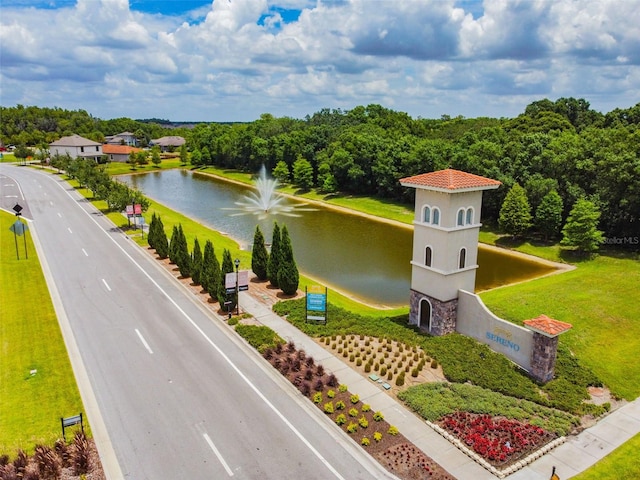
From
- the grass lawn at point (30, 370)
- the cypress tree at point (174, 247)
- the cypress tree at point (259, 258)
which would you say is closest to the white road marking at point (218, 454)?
the grass lawn at point (30, 370)

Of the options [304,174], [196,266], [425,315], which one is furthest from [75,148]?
[425,315]

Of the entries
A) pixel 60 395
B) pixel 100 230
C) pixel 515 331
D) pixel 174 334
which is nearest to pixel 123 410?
pixel 60 395

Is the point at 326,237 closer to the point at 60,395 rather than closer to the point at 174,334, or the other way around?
the point at 174,334

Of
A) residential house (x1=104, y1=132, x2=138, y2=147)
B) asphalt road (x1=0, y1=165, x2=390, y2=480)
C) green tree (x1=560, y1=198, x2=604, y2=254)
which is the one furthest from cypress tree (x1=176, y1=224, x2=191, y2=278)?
residential house (x1=104, y1=132, x2=138, y2=147)

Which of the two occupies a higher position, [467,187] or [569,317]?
[467,187]

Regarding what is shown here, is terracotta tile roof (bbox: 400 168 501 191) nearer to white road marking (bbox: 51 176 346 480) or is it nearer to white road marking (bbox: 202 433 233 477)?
white road marking (bbox: 51 176 346 480)

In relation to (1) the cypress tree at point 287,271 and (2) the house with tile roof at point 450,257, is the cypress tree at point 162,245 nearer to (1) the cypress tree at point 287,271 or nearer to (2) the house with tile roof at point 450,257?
(1) the cypress tree at point 287,271
